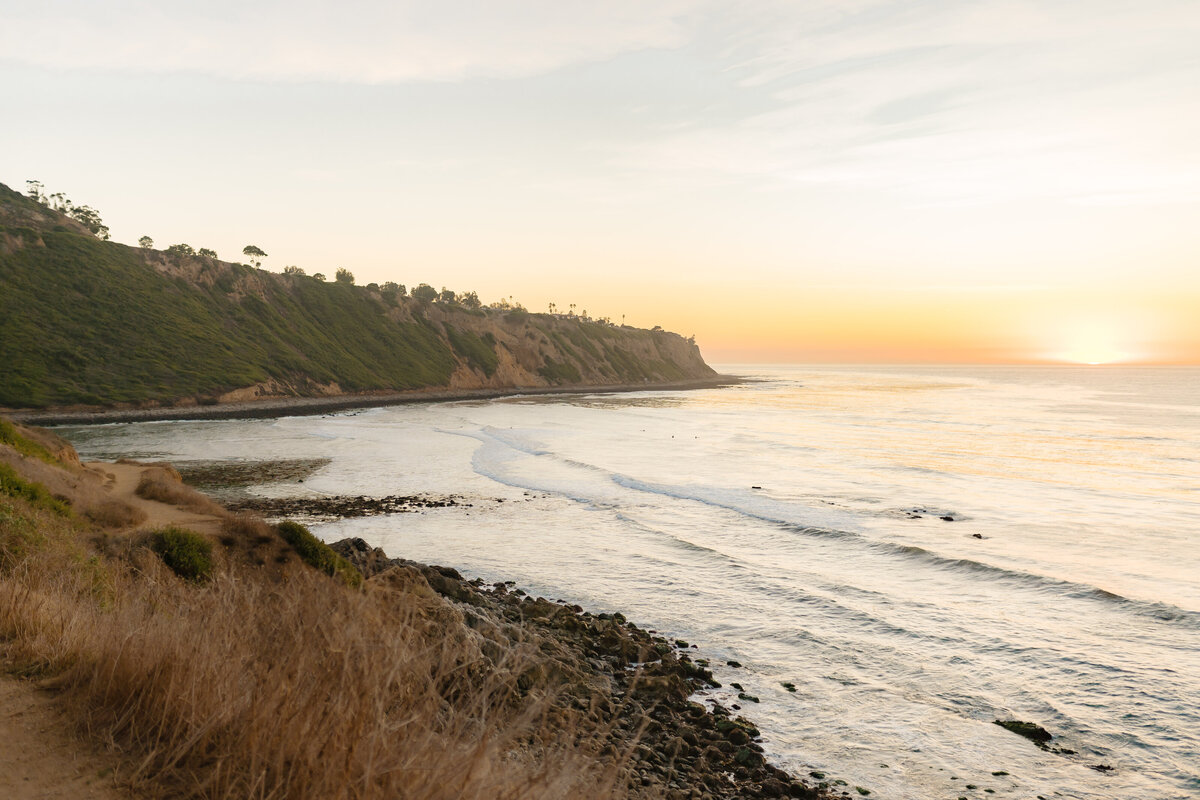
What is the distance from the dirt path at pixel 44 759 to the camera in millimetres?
4051

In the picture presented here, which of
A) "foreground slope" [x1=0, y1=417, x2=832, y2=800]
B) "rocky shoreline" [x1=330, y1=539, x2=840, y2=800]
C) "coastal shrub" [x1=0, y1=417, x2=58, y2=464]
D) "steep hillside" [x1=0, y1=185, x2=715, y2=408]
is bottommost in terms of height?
"rocky shoreline" [x1=330, y1=539, x2=840, y2=800]

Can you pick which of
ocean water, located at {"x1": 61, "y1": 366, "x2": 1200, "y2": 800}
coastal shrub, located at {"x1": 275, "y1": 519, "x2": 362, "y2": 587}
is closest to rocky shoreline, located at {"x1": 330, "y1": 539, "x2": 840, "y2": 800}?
ocean water, located at {"x1": 61, "y1": 366, "x2": 1200, "y2": 800}

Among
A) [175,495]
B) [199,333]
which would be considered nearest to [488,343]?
[199,333]

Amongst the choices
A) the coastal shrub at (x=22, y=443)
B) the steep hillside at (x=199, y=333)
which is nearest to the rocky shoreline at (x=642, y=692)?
the coastal shrub at (x=22, y=443)

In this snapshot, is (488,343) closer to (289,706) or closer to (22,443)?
(22,443)

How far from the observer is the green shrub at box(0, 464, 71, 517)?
15.0 m

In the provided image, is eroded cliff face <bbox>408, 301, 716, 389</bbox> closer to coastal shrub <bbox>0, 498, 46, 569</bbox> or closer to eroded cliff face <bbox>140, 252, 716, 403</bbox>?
eroded cliff face <bbox>140, 252, 716, 403</bbox>

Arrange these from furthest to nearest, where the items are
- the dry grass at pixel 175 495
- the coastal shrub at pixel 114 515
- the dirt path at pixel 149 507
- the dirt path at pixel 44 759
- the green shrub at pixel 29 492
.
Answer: the dry grass at pixel 175 495
the dirt path at pixel 149 507
the coastal shrub at pixel 114 515
the green shrub at pixel 29 492
the dirt path at pixel 44 759

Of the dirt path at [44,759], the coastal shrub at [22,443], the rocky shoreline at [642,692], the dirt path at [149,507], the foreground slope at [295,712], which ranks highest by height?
the foreground slope at [295,712]

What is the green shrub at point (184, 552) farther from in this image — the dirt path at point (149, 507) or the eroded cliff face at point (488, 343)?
the eroded cliff face at point (488, 343)

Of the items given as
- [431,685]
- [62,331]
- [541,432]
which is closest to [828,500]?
[431,685]

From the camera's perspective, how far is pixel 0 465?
16406 mm

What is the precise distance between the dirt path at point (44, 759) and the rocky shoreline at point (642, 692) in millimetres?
2773

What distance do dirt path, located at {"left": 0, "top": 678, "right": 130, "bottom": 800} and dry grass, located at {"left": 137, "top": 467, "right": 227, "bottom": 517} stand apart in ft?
51.5
